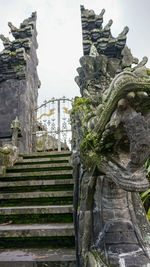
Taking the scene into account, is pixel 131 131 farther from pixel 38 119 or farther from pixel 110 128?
pixel 38 119

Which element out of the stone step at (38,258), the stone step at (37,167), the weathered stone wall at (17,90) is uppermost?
the weathered stone wall at (17,90)

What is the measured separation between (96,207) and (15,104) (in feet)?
20.1

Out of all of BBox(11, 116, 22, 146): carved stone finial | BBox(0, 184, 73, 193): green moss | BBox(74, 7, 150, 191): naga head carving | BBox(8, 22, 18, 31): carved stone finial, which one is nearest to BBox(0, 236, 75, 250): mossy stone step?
BBox(0, 184, 73, 193): green moss

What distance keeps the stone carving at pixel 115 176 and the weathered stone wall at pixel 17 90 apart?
5091 millimetres

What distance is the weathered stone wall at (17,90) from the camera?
6738 millimetres

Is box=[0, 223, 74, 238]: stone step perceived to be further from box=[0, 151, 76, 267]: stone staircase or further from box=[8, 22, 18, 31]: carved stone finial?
box=[8, 22, 18, 31]: carved stone finial

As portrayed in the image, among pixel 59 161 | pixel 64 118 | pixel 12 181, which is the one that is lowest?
pixel 12 181

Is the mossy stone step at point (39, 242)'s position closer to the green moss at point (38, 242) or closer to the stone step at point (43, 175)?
the green moss at point (38, 242)

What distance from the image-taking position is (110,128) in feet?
3.81

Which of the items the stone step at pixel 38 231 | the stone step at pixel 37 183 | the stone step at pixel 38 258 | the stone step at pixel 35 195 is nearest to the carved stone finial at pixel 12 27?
the stone step at pixel 37 183

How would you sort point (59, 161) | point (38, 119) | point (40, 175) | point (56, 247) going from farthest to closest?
point (38, 119) → point (59, 161) → point (40, 175) → point (56, 247)

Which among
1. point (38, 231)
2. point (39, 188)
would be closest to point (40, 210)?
point (38, 231)

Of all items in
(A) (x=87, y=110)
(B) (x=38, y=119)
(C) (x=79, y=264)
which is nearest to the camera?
(C) (x=79, y=264)

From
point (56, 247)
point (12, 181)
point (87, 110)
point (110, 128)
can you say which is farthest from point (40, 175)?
point (110, 128)
